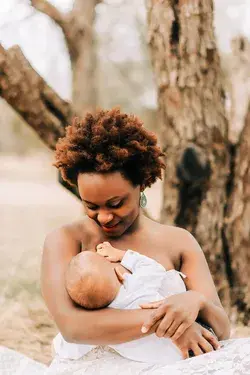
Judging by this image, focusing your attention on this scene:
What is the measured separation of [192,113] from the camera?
12.8ft

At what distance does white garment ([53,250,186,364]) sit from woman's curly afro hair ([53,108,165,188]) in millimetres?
284

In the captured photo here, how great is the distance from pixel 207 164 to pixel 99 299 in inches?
84.2

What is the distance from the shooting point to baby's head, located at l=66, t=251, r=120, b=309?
72.0 inches

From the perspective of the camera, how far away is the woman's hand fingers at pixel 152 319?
1790 millimetres

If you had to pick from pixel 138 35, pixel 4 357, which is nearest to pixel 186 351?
pixel 4 357

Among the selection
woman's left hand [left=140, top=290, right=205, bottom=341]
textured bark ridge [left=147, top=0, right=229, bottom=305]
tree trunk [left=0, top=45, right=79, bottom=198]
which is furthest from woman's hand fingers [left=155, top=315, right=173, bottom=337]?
textured bark ridge [left=147, top=0, right=229, bottom=305]

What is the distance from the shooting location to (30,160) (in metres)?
20.5

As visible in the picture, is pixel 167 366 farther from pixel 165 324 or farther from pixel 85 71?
pixel 85 71

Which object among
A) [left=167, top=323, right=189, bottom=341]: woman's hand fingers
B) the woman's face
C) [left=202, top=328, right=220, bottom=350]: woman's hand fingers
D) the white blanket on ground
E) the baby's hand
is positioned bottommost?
the white blanket on ground

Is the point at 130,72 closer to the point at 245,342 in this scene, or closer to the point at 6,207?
the point at 6,207

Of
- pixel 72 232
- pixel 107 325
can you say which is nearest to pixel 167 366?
pixel 107 325

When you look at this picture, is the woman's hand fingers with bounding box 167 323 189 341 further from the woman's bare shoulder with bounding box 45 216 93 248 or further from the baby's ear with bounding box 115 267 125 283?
the woman's bare shoulder with bounding box 45 216 93 248

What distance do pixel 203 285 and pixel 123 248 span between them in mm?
300

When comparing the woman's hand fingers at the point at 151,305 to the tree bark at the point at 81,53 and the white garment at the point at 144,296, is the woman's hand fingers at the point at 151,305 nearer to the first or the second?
the white garment at the point at 144,296
